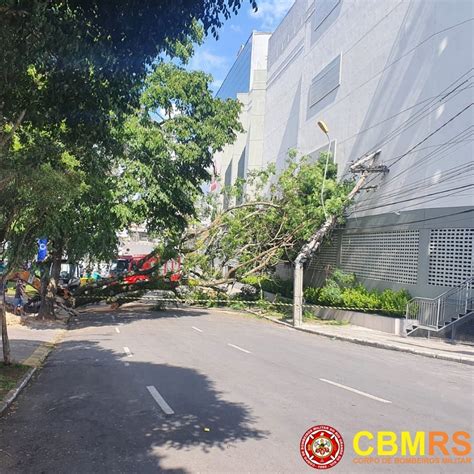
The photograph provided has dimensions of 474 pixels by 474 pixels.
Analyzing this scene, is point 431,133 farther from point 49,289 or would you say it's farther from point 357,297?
point 49,289

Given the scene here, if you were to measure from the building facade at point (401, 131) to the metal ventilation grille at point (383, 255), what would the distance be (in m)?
0.05

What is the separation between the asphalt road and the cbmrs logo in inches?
6.7

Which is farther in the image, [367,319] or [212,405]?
[367,319]

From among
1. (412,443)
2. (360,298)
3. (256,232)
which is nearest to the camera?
(412,443)

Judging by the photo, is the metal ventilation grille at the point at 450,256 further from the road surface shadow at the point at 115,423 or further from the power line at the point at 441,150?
the road surface shadow at the point at 115,423

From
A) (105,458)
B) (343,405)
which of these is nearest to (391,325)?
(343,405)

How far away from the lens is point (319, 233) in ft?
81.4

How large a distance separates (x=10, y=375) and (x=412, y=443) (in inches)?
287

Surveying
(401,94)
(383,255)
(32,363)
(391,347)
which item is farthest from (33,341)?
(401,94)

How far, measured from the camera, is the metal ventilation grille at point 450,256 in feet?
60.2

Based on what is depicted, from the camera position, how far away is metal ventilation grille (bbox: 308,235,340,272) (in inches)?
1153

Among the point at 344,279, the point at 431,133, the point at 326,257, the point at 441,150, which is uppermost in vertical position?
the point at 431,133

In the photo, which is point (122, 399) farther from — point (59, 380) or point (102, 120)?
point (102, 120)

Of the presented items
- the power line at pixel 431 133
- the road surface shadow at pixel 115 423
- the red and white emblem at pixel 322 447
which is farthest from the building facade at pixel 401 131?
the red and white emblem at pixel 322 447
